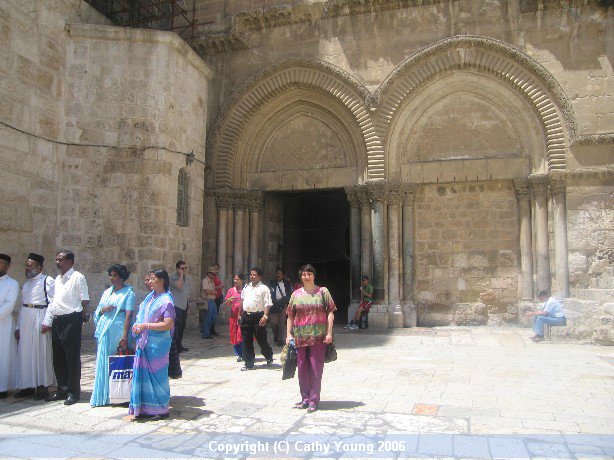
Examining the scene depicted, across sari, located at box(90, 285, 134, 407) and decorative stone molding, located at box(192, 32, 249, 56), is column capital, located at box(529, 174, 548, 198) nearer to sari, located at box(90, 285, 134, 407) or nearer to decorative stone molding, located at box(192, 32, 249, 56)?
decorative stone molding, located at box(192, 32, 249, 56)

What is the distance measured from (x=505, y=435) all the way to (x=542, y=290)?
271 inches

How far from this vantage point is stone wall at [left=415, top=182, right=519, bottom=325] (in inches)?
454

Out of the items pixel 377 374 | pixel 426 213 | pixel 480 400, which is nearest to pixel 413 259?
pixel 426 213

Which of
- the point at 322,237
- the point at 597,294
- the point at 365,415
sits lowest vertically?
the point at 365,415

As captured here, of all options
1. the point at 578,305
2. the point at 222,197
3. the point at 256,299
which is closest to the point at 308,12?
the point at 222,197

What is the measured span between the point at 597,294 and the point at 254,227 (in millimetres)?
7451

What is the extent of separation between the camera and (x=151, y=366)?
4.96 meters

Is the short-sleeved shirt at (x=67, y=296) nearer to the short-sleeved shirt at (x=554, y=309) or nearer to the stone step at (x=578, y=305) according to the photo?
the short-sleeved shirt at (x=554, y=309)

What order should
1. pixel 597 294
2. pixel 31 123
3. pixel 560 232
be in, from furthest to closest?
pixel 560 232
pixel 597 294
pixel 31 123

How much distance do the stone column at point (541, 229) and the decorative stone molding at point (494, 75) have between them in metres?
0.41

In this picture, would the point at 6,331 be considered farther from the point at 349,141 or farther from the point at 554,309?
the point at 554,309

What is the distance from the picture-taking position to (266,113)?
1311 cm

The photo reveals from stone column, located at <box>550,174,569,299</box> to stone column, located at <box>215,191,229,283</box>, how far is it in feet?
23.6

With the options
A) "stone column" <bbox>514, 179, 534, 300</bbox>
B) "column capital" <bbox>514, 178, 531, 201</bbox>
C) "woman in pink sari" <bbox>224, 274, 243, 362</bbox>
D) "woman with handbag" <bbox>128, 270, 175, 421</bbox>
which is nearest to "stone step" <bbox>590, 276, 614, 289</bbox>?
"stone column" <bbox>514, 179, 534, 300</bbox>
